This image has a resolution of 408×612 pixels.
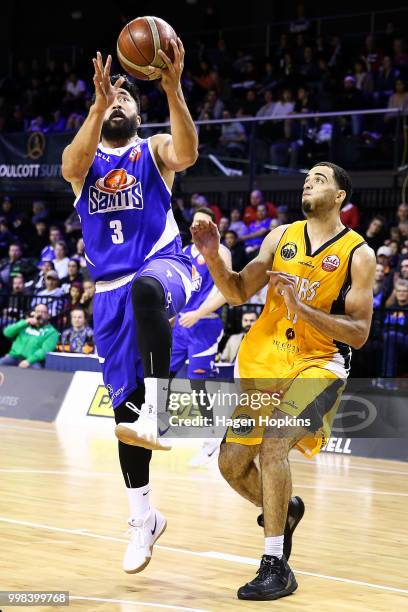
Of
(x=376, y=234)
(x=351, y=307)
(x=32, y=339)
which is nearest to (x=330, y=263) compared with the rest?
A: (x=351, y=307)

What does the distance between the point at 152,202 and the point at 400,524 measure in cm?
315

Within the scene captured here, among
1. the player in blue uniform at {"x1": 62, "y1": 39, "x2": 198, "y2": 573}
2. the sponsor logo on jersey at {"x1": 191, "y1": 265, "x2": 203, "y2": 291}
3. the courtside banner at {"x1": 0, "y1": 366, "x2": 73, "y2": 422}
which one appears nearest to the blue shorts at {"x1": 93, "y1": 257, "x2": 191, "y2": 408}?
the player in blue uniform at {"x1": 62, "y1": 39, "x2": 198, "y2": 573}

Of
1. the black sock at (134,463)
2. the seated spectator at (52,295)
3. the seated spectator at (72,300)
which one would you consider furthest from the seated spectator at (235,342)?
the black sock at (134,463)

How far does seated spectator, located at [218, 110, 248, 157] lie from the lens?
51.4 ft

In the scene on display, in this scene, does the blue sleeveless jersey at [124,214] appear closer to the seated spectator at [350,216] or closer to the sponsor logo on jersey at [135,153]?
the sponsor logo on jersey at [135,153]

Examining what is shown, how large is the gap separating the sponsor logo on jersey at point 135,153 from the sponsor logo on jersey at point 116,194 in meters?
0.10

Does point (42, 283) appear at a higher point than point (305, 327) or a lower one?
lower

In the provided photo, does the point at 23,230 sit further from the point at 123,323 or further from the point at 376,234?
the point at 123,323

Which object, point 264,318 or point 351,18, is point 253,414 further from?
point 351,18

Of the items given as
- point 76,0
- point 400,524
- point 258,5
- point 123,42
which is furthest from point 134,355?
point 76,0

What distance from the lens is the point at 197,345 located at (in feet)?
31.8

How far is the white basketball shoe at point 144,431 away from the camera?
434 cm

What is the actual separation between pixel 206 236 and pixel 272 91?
1342cm

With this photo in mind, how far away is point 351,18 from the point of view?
67.4ft
